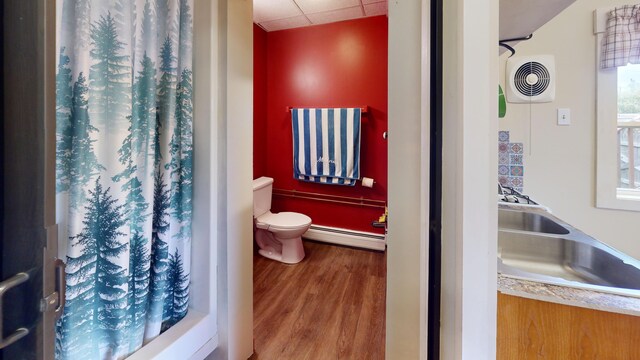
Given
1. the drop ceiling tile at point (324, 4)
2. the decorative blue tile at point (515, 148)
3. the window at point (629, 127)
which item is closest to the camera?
the window at point (629, 127)

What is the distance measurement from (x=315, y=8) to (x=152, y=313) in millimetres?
2618

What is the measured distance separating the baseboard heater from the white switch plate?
5.44 ft

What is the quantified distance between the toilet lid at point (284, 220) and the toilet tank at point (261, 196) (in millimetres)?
70

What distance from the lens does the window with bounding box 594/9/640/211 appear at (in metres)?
1.56

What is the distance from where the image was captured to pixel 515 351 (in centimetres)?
62

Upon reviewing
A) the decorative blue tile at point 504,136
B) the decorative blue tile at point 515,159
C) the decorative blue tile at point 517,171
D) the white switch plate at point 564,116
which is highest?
the white switch plate at point 564,116

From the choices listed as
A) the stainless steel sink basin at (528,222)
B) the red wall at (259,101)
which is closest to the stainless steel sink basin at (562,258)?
the stainless steel sink basin at (528,222)

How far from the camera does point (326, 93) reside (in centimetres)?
270

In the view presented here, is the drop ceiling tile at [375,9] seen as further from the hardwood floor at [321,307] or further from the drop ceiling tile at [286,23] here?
the hardwood floor at [321,307]

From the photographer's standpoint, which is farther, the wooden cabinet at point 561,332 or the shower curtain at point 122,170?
the shower curtain at point 122,170

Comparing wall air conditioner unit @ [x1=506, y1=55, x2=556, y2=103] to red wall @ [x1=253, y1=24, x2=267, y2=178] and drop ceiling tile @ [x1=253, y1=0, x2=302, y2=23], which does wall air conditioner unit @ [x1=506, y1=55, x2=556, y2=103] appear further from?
red wall @ [x1=253, y1=24, x2=267, y2=178]

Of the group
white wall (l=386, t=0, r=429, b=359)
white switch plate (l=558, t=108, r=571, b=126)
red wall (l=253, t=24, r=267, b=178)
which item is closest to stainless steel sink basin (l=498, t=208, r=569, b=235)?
white wall (l=386, t=0, r=429, b=359)

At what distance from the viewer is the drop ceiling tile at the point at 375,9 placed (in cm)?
224

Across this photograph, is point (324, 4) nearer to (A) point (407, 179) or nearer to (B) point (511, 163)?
(B) point (511, 163)
